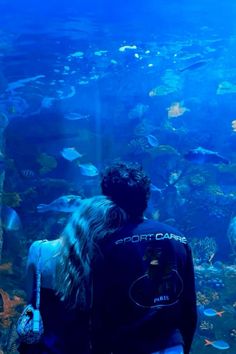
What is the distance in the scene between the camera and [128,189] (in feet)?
8.85

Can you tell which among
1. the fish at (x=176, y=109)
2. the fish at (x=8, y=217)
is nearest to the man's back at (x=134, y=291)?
the fish at (x=8, y=217)

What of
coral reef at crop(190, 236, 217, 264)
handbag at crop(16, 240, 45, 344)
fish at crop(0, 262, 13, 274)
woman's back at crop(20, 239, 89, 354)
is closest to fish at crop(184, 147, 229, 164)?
coral reef at crop(190, 236, 217, 264)

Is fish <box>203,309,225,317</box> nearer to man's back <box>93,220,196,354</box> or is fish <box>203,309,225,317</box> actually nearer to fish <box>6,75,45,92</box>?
man's back <box>93,220,196,354</box>

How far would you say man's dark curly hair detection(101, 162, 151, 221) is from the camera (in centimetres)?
268

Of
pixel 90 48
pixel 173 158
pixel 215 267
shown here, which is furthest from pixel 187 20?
pixel 215 267

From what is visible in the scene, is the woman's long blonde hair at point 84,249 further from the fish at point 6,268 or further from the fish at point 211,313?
the fish at point 6,268

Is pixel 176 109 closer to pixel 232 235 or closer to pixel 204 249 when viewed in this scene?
pixel 232 235

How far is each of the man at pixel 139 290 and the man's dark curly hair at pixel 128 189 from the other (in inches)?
4.3

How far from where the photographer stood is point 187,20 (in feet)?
52.3

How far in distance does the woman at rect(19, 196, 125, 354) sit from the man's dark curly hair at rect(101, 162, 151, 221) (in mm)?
75

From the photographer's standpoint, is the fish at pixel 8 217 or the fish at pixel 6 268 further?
the fish at pixel 8 217

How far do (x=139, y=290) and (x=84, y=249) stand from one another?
471 millimetres

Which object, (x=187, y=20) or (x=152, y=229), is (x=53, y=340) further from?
(x=187, y=20)

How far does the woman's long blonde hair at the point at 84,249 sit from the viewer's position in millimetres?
2553
